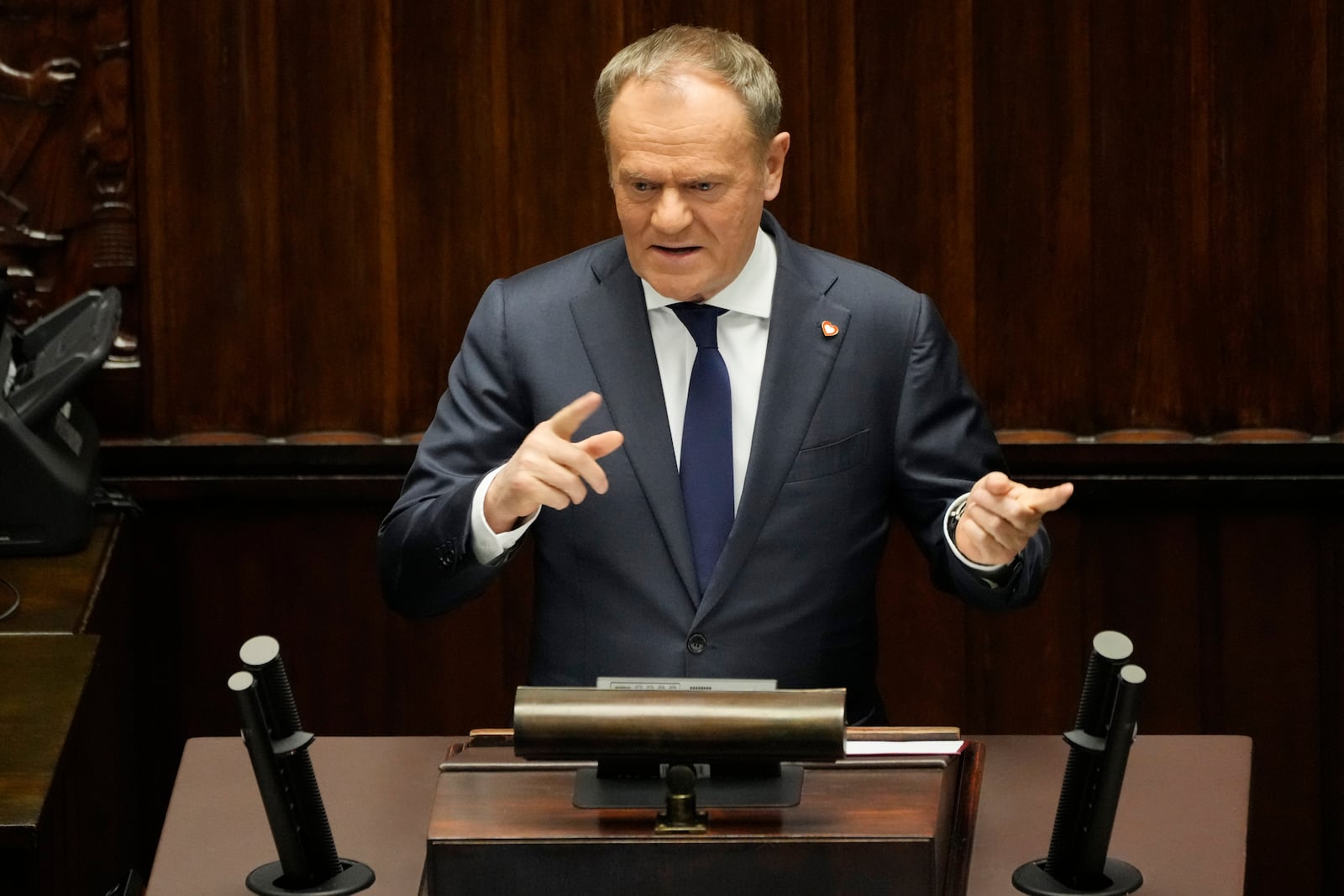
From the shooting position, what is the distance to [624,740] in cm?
181

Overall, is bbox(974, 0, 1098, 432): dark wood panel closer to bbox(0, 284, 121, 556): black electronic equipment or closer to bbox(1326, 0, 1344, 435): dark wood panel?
bbox(1326, 0, 1344, 435): dark wood panel

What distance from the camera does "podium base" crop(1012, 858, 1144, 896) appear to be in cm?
191

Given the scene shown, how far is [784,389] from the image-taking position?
106 inches

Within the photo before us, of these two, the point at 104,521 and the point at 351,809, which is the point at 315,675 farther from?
the point at 351,809

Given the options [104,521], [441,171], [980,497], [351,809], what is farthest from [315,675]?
[980,497]

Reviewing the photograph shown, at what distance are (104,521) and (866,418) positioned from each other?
170 centimetres

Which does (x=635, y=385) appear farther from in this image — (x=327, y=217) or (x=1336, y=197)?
(x=1336, y=197)

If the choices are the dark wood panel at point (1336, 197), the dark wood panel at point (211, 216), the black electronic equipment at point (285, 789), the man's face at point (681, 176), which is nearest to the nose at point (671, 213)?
the man's face at point (681, 176)

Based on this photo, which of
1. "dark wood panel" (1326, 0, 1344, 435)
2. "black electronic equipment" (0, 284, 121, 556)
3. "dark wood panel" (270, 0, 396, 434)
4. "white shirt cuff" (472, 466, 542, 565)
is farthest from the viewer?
"dark wood panel" (270, 0, 396, 434)

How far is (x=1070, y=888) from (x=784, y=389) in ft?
3.15

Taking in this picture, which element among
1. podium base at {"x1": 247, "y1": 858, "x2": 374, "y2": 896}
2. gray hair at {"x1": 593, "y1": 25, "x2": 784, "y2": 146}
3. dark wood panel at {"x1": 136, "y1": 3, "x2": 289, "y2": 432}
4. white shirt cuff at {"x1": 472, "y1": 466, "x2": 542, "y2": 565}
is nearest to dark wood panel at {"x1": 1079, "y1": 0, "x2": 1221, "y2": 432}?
gray hair at {"x1": 593, "y1": 25, "x2": 784, "y2": 146}

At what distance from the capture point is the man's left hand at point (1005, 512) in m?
2.17

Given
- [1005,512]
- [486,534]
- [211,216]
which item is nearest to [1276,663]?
[1005,512]

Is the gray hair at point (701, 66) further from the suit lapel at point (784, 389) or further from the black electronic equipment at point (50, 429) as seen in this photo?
the black electronic equipment at point (50, 429)
